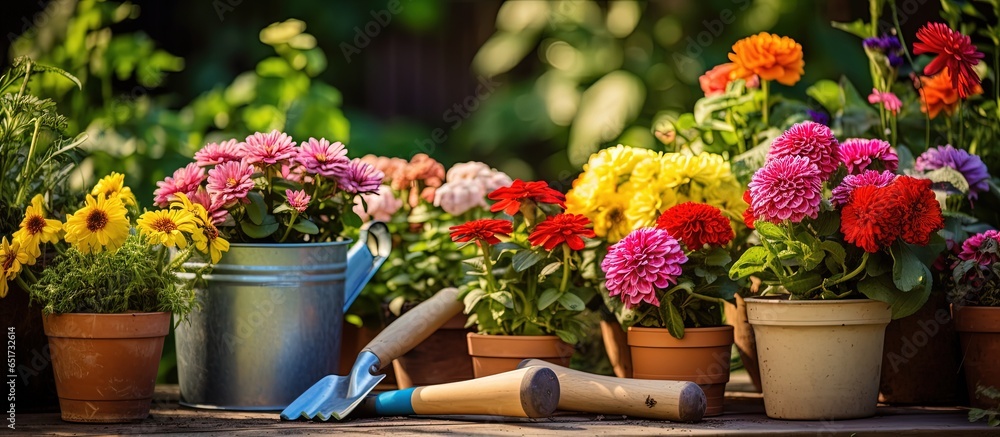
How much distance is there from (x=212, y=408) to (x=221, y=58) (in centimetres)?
262

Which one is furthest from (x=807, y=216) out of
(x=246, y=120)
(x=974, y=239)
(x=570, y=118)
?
(x=570, y=118)

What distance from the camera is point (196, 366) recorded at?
198 centimetres

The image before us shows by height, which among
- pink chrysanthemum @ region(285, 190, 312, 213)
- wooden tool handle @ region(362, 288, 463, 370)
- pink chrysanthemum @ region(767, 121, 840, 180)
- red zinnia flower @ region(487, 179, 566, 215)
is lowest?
wooden tool handle @ region(362, 288, 463, 370)

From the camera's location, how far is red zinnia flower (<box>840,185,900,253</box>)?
5.54ft

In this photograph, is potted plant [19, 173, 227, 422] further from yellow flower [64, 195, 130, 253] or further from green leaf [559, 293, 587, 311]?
green leaf [559, 293, 587, 311]

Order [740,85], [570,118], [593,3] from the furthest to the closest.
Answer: [593,3] → [570,118] → [740,85]

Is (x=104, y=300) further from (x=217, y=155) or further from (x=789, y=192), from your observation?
(x=789, y=192)

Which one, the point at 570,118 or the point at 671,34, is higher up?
the point at 671,34

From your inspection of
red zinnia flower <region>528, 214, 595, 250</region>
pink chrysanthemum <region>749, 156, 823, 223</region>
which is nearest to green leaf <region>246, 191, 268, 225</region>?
red zinnia flower <region>528, 214, 595, 250</region>

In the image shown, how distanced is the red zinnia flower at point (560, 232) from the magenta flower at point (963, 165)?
2.47 ft

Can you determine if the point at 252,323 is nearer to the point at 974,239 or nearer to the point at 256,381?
the point at 256,381

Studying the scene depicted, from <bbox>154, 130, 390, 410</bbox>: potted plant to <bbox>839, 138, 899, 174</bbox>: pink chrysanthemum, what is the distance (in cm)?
86

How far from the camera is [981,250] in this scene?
188cm

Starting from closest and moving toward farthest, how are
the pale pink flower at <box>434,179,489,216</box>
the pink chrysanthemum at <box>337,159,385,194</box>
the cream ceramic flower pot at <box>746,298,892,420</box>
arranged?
the cream ceramic flower pot at <box>746,298,892,420</box>
the pink chrysanthemum at <box>337,159,385,194</box>
the pale pink flower at <box>434,179,489,216</box>
